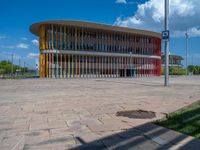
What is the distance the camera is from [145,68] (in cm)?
6744

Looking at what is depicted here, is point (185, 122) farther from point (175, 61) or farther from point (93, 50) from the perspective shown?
point (175, 61)

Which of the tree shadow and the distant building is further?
the distant building

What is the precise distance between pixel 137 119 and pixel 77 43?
4919cm

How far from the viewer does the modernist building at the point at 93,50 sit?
169 ft

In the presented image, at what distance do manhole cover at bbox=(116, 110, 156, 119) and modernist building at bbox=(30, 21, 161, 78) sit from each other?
44.8 meters

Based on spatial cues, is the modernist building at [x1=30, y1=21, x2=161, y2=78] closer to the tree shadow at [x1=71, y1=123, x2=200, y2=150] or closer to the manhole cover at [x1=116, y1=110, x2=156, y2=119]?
Result: the manhole cover at [x1=116, y1=110, x2=156, y2=119]

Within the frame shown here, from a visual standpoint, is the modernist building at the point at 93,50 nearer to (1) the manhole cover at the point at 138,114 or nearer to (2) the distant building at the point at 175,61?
(2) the distant building at the point at 175,61

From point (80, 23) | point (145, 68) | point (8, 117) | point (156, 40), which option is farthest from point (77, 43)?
point (8, 117)

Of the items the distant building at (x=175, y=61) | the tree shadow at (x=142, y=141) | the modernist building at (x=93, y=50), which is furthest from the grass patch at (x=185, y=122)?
the distant building at (x=175, y=61)

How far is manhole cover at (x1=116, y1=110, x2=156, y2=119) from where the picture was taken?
7132 millimetres

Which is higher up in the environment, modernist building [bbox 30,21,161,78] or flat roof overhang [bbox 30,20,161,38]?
flat roof overhang [bbox 30,20,161,38]

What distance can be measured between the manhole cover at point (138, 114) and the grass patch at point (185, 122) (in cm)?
66

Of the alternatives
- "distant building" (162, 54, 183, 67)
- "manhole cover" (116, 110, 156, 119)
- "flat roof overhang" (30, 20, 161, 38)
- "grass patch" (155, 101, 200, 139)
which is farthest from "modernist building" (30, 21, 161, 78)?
"grass patch" (155, 101, 200, 139)

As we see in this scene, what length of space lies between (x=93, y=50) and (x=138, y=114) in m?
50.1
